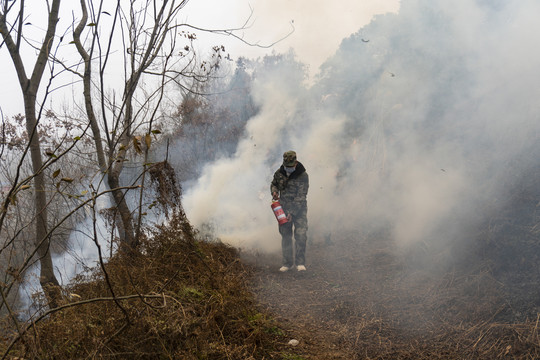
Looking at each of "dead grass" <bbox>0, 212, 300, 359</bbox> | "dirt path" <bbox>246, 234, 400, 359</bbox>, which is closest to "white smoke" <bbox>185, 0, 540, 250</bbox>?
"dirt path" <bbox>246, 234, 400, 359</bbox>

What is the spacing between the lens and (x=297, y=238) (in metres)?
7.27

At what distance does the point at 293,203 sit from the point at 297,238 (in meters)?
0.64

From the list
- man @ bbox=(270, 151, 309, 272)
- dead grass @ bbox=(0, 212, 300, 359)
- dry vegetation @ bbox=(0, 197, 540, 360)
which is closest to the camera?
dead grass @ bbox=(0, 212, 300, 359)

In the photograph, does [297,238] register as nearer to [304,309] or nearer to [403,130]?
[304,309]

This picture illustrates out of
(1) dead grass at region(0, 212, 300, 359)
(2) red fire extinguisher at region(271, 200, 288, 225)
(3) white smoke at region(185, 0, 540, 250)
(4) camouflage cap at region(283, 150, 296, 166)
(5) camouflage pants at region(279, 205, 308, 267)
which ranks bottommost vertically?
(1) dead grass at region(0, 212, 300, 359)

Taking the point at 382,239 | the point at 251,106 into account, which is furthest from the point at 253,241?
the point at 251,106

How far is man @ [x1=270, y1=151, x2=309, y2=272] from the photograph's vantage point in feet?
23.8

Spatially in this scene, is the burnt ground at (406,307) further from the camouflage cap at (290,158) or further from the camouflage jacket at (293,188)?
the camouflage cap at (290,158)

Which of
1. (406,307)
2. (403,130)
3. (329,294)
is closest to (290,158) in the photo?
(329,294)

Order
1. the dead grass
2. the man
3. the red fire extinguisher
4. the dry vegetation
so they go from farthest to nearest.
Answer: the man, the red fire extinguisher, the dry vegetation, the dead grass

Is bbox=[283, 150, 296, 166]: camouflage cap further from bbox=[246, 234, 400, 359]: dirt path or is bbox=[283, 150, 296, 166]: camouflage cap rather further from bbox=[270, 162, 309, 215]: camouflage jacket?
bbox=[246, 234, 400, 359]: dirt path

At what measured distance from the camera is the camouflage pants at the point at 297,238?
726 centimetres

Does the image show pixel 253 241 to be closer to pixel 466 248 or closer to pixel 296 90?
pixel 466 248

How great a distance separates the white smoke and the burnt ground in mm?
1128
